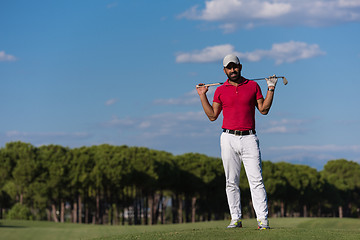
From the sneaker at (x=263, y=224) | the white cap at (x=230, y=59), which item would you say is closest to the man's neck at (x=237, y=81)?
the white cap at (x=230, y=59)

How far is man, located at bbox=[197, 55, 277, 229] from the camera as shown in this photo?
1283 centimetres

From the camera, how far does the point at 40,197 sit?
7700 cm

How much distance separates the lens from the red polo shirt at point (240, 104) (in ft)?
42.5

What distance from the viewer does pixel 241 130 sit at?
12906 mm

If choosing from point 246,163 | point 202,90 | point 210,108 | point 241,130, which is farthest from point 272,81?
point 246,163

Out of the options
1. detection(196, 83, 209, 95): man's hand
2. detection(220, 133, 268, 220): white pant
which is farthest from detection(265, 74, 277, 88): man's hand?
detection(196, 83, 209, 95): man's hand

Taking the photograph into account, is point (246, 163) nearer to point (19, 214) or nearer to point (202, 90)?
point (202, 90)

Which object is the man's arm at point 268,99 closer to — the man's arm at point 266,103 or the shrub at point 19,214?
the man's arm at point 266,103

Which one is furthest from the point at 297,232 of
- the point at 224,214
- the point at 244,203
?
the point at 224,214

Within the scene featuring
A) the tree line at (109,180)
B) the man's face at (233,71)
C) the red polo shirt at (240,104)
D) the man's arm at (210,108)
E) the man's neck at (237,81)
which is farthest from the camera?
the tree line at (109,180)

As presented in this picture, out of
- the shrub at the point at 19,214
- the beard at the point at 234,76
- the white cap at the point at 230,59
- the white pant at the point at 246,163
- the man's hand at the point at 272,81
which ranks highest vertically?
the white cap at the point at 230,59

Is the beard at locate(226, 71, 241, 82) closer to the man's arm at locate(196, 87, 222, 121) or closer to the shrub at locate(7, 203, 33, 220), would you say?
the man's arm at locate(196, 87, 222, 121)

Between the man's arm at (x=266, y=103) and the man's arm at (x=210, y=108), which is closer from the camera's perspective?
the man's arm at (x=266, y=103)

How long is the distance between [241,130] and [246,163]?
752mm
